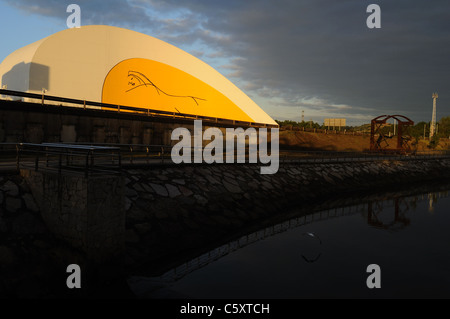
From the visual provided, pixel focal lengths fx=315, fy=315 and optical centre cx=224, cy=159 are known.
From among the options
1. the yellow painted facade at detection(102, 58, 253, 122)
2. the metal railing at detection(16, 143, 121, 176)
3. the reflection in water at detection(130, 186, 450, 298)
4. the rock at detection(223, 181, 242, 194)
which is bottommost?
the reflection in water at detection(130, 186, 450, 298)

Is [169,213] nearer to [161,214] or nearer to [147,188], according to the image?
[161,214]

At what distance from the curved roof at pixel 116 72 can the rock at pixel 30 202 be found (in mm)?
30840

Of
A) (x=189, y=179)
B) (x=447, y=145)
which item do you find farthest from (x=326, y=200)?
(x=447, y=145)

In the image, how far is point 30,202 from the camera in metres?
9.97

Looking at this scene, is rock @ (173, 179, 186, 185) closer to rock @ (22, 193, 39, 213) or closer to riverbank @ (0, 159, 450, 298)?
riverbank @ (0, 159, 450, 298)

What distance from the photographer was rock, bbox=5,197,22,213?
951 centimetres

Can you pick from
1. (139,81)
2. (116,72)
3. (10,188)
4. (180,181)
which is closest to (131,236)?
(10,188)

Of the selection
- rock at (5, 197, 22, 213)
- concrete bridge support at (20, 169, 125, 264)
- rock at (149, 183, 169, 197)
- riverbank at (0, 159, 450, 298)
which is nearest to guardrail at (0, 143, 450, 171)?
concrete bridge support at (20, 169, 125, 264)

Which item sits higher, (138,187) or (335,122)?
(335,122)

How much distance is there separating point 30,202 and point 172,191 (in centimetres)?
582

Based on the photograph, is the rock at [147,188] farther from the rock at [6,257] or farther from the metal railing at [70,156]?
the rock at [6,257]

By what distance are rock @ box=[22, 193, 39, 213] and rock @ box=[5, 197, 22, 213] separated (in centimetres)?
18

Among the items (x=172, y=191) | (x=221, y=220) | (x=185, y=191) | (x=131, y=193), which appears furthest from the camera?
(x=185, y=191)
